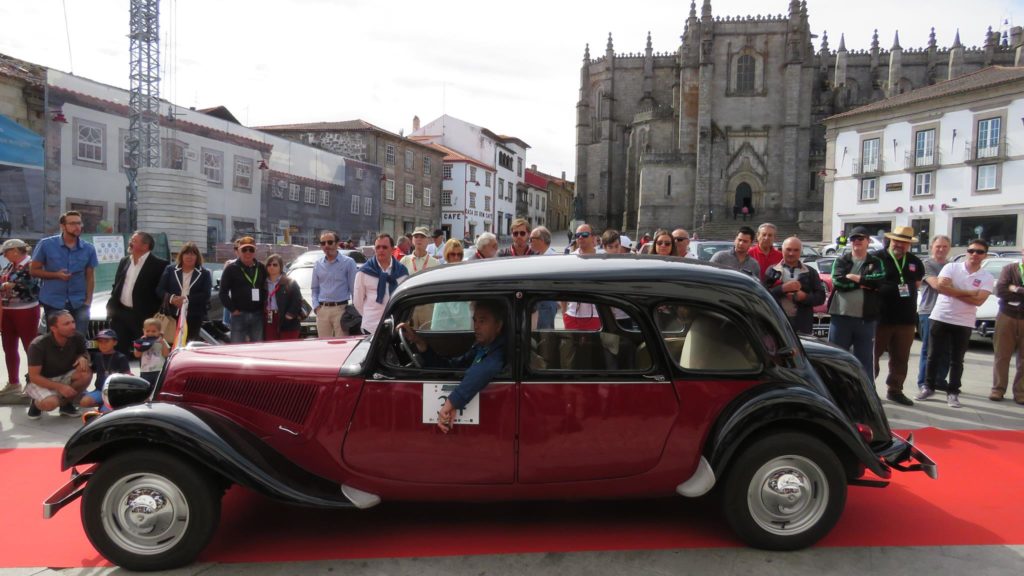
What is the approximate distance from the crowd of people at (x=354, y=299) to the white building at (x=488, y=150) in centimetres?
4902

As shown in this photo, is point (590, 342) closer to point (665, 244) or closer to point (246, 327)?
point (665, 244)

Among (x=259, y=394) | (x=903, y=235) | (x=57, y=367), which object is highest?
(x=903, y=235)

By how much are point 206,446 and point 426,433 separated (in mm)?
1195

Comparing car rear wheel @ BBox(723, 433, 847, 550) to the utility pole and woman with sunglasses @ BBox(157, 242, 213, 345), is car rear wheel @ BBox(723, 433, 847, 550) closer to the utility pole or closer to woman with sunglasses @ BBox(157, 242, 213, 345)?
woman with sunglasses @ BBox(157, 242, 213, 345)

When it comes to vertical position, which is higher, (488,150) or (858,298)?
(488,150)

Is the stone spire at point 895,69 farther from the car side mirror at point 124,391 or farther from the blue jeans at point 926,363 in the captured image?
the car side mirror at point 124,391

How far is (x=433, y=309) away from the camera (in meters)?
4.00

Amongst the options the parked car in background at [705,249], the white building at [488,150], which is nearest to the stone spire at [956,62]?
the white building at [488,150]

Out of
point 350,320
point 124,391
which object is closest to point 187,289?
point 350,320

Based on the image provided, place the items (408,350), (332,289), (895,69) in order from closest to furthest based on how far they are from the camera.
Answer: (408,350), (332,289), (895,69)

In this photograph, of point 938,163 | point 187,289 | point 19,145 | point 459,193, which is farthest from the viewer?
point 459,193

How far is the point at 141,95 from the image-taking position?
2270 cm

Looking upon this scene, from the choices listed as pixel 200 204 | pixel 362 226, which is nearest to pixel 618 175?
pixel 362 226

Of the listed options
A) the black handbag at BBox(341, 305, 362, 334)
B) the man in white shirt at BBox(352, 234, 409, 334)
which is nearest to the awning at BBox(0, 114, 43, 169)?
the black handbag at BBox(341, 305, 362, 334)
